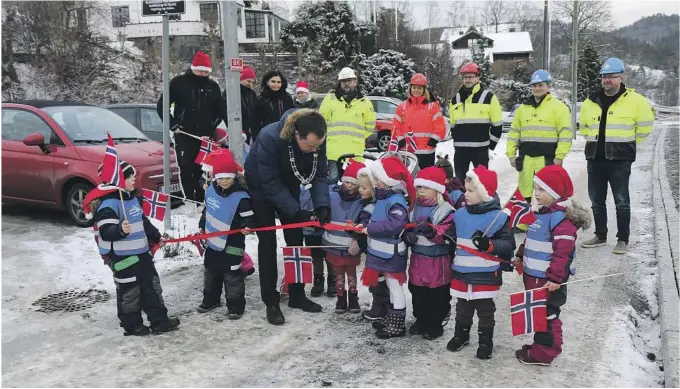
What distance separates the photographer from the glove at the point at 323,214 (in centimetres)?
481

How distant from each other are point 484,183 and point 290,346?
75.3 inches

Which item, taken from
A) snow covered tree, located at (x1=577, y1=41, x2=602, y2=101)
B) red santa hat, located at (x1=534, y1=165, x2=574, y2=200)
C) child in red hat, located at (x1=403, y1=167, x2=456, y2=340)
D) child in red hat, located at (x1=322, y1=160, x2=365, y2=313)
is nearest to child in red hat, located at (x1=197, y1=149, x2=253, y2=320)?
child in red hat, located at (x1=322, y1=160, x2=365, y2=313)

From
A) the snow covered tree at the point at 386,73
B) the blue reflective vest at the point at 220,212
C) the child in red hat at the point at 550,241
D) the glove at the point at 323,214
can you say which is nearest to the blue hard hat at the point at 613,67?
the child in red hat at the point at 550,241

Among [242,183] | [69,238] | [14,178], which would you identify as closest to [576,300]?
[242,183]

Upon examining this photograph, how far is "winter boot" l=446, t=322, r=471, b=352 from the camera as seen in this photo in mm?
4141

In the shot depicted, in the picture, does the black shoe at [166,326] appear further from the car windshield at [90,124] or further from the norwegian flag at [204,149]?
the car windshield at [90,124]

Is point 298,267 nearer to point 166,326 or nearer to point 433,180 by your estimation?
point 166,326

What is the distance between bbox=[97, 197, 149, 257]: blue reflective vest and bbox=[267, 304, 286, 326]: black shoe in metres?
1.16

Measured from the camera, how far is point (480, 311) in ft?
13.2

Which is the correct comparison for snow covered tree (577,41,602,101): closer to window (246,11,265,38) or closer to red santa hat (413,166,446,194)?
window (246,11,265,38)

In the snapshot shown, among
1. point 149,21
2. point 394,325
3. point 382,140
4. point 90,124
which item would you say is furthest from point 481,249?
point 149,21

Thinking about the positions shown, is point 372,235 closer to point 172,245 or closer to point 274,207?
point 274,207

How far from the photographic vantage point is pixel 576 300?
16.9ft

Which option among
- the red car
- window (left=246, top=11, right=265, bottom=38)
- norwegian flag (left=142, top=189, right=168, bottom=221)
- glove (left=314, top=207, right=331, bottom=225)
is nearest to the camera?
glove (left=314, top=207, right=331, bottom=225)
